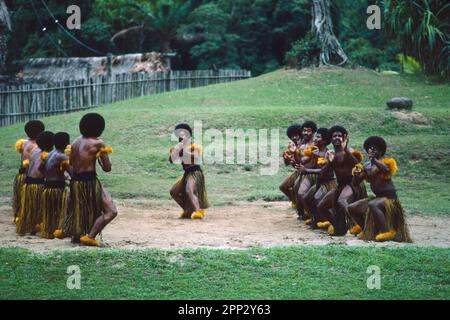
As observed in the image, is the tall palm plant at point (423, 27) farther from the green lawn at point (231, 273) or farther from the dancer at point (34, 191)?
the green lawn at point (231, 273)

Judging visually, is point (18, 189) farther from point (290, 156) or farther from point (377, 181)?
point (377, 181)

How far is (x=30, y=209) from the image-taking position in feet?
33.0

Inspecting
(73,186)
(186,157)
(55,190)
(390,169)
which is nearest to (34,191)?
(55,190)

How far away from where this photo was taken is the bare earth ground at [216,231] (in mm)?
9164

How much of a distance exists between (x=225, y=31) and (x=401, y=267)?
85.8ft

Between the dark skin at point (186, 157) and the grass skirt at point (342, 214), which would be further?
the dark skin at point (186, 157)

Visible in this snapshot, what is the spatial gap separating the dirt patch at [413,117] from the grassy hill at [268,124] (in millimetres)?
168

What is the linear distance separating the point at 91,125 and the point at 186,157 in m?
2.78

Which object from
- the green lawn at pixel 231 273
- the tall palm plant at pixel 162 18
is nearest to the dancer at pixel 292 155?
the green lawn at pixel 231 273

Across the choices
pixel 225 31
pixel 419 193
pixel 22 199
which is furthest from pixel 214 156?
pixel 225 31

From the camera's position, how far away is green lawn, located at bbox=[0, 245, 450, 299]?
705 cm

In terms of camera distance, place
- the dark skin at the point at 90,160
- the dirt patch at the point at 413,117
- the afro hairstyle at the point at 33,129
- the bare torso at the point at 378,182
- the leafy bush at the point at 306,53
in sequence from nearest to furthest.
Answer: the dark skin at the point at 90,160 < the bare torso at the point at 378,182 < the afro hairstyle at the point at 33,129 < the dirt patch at the point at 413,117 < the leafy bush at the point at 306,53

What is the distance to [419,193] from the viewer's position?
13969mm

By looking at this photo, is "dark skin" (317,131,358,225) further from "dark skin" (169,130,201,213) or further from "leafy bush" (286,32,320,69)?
"leafy bush" (286,32,320,69)
